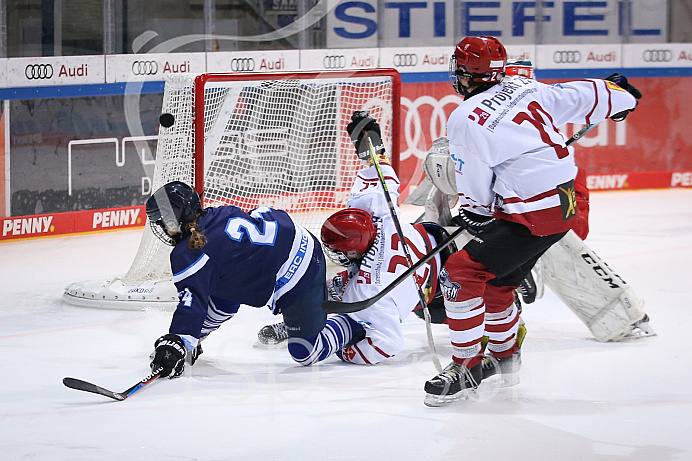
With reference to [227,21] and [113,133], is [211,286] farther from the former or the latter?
[227,21]

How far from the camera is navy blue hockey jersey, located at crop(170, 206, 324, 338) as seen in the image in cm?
329

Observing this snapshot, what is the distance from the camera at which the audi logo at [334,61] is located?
7483mm

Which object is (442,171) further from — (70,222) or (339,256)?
(70,222)

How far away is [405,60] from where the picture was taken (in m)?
7.72

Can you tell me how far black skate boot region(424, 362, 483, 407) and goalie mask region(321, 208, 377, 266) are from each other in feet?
2.10

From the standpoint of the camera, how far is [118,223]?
665cm

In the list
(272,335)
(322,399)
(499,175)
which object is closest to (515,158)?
(499,175)

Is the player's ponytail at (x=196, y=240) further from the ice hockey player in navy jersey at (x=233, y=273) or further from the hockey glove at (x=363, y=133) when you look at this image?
the hockey glove at (x=363, y=133)

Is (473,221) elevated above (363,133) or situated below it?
below

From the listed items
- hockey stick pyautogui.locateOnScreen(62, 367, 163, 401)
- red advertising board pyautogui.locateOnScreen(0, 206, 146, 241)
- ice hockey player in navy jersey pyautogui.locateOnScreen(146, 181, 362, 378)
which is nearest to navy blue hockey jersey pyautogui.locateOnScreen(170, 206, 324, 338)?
ice hockey player in navy jersey pyautogui.locateOnScreen(146, 181, 362, 378)

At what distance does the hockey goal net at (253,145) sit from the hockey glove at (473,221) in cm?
166

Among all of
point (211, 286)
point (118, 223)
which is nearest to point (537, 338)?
point (211, 286)

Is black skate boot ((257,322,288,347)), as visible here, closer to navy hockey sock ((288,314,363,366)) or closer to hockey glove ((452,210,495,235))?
navy hockey sock ((288,314,363,366))

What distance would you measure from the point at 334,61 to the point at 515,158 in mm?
4632
